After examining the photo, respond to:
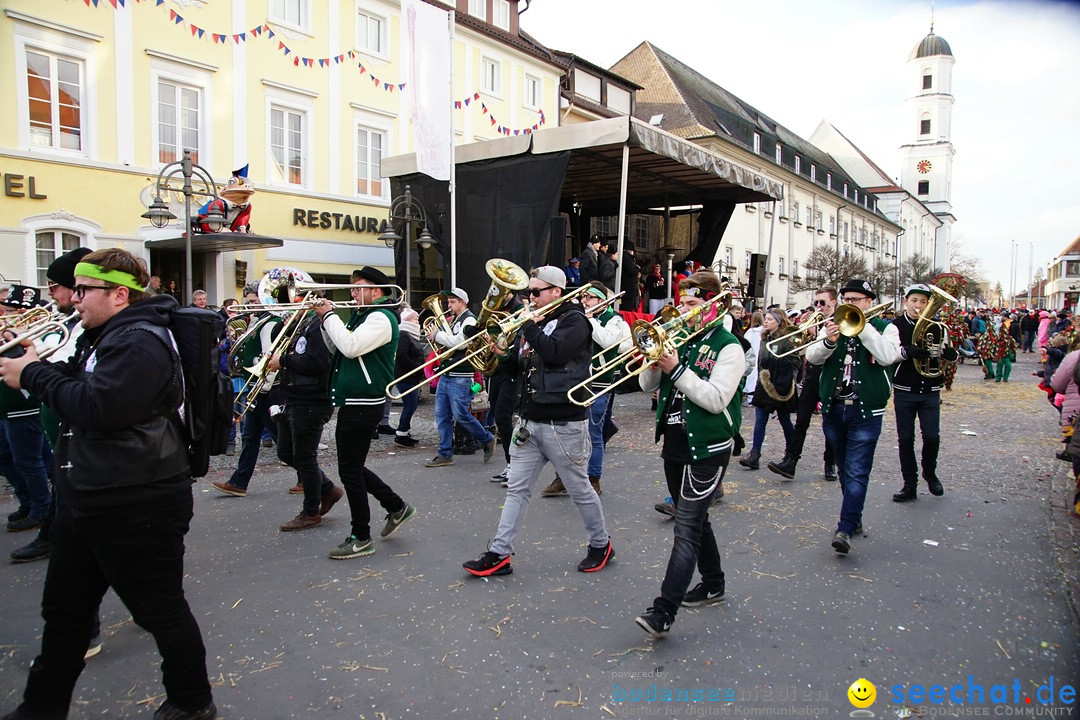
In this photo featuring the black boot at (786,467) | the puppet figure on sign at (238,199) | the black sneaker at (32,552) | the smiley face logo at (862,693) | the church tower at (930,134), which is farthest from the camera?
the church tower at (930,134)

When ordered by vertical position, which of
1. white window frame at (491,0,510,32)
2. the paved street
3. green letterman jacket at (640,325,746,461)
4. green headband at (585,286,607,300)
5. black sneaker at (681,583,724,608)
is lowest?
the paved street

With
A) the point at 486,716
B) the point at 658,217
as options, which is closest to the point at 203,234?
the point at 658,217

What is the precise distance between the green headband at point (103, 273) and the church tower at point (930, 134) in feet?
247

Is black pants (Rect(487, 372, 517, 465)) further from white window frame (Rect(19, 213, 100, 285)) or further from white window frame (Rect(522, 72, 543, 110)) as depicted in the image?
white window frame (Rect(522, 72, 543, 110))

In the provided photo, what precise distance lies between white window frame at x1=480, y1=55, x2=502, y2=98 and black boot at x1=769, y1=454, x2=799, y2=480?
15913 mm

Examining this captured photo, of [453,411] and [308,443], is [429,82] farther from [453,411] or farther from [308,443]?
[308,443]

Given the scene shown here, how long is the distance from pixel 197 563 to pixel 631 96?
84.9ft

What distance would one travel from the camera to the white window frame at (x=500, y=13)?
66.2 feet

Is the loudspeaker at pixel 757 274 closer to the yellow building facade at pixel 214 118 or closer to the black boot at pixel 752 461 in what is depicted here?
the yellow building facade at pixel 214 118

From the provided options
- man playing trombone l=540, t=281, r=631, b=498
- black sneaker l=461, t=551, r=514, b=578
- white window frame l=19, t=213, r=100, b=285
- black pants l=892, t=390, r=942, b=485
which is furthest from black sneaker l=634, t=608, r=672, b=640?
white window frame l=19, t=213, r=100, b=285

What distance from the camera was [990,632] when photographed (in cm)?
360

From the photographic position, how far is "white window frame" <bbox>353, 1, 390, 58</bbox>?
16.7 metres

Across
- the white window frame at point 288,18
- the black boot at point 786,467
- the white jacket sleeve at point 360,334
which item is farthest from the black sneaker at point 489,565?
the white window frame at point 288,18

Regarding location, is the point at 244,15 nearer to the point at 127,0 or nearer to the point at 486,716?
the point at 127,0
